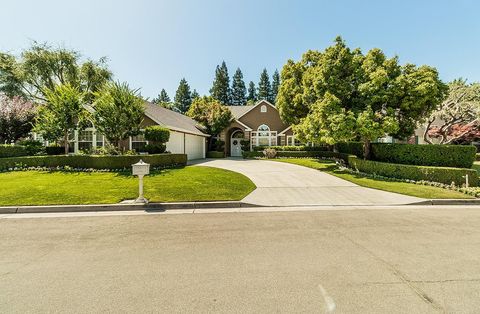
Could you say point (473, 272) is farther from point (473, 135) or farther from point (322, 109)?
point (473, 135)

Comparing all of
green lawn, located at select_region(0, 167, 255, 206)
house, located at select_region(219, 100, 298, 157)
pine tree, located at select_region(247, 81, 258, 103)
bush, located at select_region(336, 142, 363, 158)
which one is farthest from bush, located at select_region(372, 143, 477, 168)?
pine tree, located at select_region(247, 81, 258, 103)

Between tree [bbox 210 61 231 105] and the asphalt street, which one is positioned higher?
tree [bbox 210 61 231 105]

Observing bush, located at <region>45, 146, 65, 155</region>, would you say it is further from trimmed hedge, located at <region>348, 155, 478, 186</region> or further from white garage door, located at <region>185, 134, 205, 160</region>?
trimmed hedge, located at <region>348, 155, 478, 186</region>

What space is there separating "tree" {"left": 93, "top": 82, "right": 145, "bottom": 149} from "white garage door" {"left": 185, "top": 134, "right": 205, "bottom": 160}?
8095 millimetres

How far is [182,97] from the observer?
7012 cm

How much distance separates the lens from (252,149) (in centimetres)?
3094

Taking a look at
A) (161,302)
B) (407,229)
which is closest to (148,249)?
(161,302)

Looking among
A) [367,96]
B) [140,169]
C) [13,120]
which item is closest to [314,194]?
[140,169]

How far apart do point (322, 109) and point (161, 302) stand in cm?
1534

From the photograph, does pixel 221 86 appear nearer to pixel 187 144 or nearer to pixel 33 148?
pixel 187 144

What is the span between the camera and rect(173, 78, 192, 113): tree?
6950 cm

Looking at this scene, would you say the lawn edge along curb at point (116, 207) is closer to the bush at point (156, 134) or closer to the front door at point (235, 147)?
the bush at point (156, 134)

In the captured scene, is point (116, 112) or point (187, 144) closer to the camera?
point (116, 112)

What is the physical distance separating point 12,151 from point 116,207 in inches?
602
